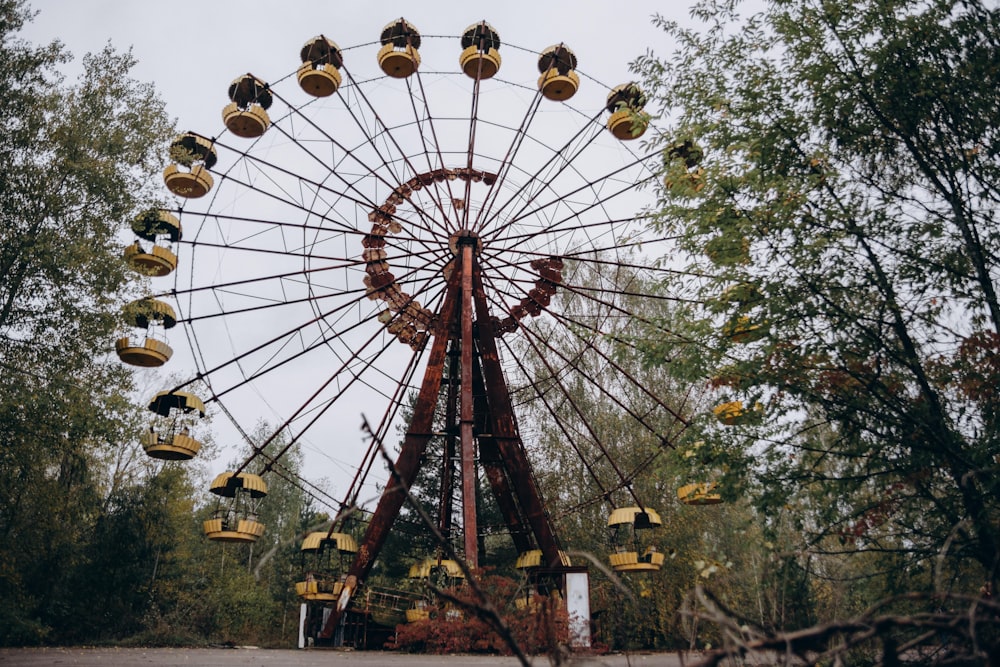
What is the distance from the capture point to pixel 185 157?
51.3 feet

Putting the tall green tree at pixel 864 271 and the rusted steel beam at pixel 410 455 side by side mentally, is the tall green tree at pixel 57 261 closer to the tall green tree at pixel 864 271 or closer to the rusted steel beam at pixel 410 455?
the rusted steel beam at pixel 410 455

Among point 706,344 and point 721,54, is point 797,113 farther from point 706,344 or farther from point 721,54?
point 706,344

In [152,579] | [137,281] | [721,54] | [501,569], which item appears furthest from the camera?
[501,569]

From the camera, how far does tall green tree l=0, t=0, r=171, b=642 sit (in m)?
12.1

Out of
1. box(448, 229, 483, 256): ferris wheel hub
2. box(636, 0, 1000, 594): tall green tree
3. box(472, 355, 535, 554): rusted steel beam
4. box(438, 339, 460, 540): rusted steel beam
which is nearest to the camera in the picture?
box(636, 0, 1000, 594): tall green tree

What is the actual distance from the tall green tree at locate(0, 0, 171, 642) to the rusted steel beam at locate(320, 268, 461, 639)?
4.87m

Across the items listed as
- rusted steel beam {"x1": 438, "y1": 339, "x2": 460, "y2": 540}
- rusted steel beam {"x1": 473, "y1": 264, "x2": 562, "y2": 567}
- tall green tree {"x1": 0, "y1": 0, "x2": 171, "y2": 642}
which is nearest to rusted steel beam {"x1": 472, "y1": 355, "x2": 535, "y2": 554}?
rusted steel beam {"x1": 473, "y1": 264, "x2": 562, "y2": 567}

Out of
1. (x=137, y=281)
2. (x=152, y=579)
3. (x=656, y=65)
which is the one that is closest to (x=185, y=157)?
(x=137, y=281)

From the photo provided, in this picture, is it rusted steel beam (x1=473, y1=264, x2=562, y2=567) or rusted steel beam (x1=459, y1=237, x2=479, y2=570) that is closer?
rusted steel beam (x1=459, y1=237, x2=479, y2=570)

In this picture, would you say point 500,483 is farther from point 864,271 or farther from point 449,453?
point 864,271

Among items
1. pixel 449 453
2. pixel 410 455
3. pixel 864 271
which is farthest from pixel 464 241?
pixel 864 271

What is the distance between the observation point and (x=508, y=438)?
48.3ft

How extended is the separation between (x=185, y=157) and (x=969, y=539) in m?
15.9

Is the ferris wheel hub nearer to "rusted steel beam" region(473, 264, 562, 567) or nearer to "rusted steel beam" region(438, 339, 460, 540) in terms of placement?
"rusted steel beam" region(473, 264, 562, 567)
